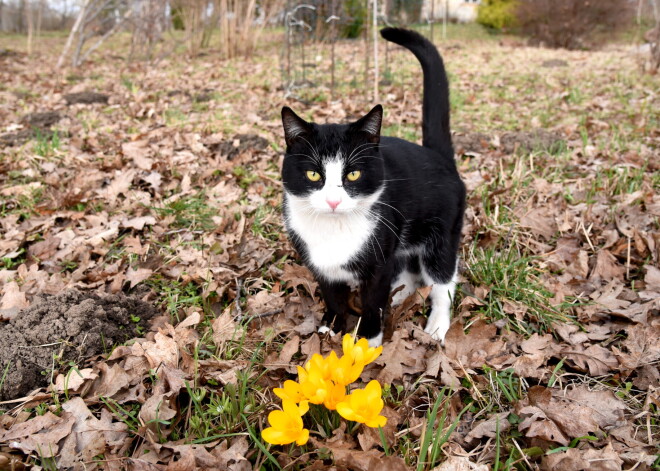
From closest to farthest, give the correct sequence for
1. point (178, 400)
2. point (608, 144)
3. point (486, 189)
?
point (178, 400) → point (486, 189) → point (608, 144)

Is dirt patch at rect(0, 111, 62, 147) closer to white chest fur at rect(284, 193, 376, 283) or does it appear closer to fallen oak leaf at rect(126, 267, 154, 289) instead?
fallen oak leaf at rect(126, 267, 154, 289)

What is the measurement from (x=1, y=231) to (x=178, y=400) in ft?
7.76

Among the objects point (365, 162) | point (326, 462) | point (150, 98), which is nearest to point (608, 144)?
point (365, 162)

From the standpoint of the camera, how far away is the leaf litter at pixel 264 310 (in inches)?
67.2

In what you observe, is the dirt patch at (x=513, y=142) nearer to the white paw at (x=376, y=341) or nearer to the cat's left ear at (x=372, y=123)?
the cat's left ear at (x=372, y=123)

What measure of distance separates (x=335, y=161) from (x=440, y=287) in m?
0.97

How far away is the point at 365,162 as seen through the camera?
7.32 feet

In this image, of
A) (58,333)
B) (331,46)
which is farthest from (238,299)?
(331,46)

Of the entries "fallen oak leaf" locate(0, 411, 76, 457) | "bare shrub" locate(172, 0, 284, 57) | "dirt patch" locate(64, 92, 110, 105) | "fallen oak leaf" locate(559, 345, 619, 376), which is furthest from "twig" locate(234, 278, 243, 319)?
"bare shrub" locate(172, 0, 284, 57)

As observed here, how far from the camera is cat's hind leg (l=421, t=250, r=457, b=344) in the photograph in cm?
248

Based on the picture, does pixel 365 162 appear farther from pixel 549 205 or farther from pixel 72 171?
pixel 72 171

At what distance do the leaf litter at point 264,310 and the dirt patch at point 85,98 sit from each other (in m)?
1.91

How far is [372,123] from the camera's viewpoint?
2.20m

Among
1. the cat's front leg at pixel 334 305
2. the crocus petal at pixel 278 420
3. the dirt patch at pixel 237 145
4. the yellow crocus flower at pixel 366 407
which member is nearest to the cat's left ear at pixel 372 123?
the cat's front leg at pixel 334 305
